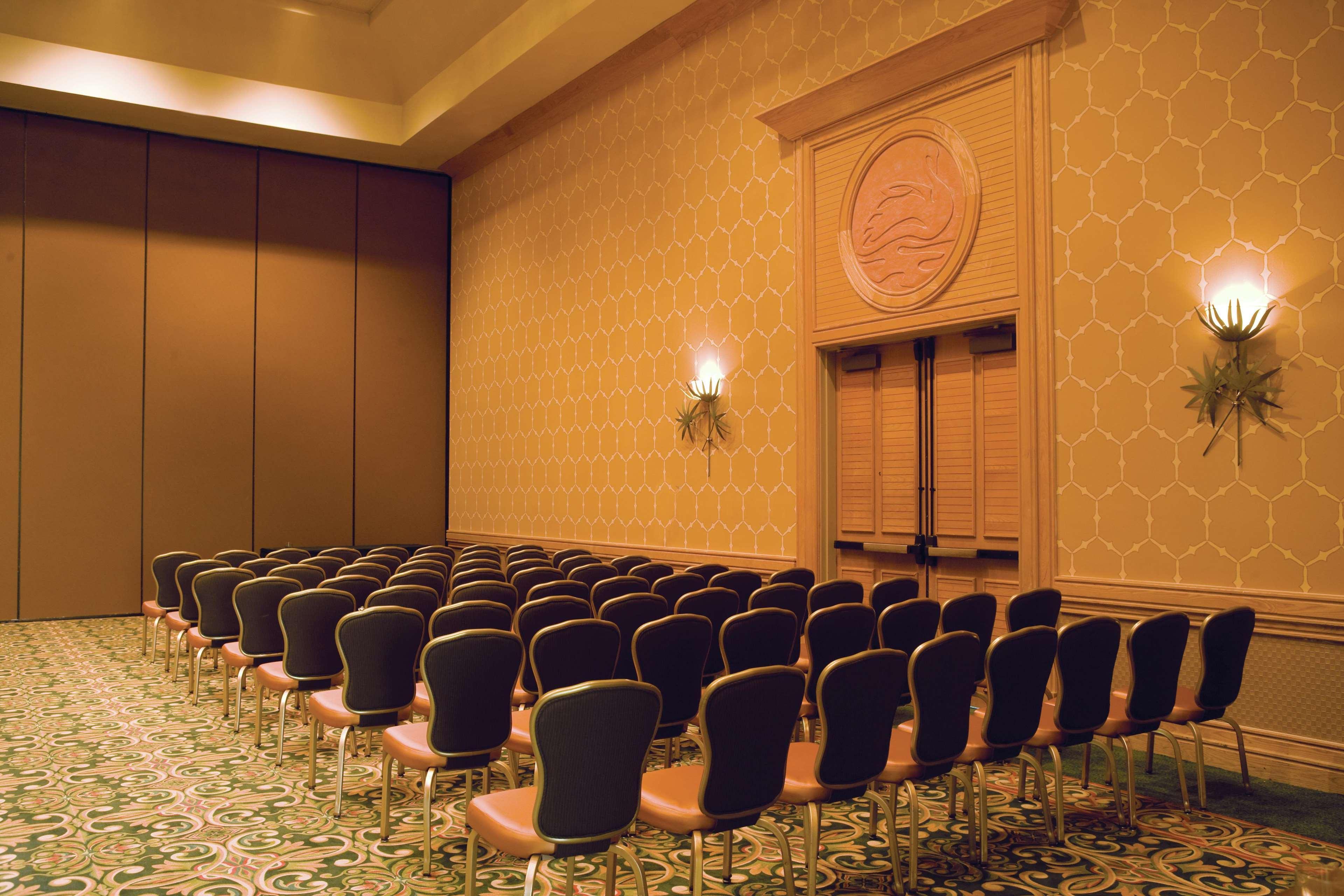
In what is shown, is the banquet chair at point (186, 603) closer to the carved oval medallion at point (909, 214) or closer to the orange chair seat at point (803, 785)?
the orange chair seat at point (803, 785)

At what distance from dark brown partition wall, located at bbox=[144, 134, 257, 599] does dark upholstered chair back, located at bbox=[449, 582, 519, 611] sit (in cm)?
784

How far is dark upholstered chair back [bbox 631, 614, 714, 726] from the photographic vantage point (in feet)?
13.2

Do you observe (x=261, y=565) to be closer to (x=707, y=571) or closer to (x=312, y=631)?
(x=312, y=631)

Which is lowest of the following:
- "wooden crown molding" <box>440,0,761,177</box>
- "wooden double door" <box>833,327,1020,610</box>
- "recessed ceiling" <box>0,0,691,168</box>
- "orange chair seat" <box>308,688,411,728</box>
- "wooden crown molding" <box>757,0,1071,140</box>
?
"orange chair seat" <box>308,688,411,728</box>

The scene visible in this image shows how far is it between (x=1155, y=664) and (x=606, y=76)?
8314 mm

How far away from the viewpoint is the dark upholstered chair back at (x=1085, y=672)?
13.0 feet

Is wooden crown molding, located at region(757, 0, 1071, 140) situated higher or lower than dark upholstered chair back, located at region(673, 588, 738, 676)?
higher

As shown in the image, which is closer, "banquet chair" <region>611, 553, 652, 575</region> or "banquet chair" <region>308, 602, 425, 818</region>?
"banquet chair" <region>308, 602, 425, 818</region>

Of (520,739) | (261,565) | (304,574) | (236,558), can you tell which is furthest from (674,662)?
(236,558)

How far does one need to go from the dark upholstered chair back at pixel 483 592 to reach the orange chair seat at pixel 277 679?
0.74m

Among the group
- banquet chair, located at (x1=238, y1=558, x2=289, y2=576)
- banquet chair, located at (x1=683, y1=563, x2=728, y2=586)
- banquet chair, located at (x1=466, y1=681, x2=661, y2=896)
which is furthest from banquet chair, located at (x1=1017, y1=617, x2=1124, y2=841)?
banquet chair, located at (x1=238, y1=558, x2=289, y2=576)

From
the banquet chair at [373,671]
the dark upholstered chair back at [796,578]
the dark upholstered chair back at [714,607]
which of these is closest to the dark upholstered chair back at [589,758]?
the banquet chair at [373,671]

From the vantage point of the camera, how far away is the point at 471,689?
11.9ft

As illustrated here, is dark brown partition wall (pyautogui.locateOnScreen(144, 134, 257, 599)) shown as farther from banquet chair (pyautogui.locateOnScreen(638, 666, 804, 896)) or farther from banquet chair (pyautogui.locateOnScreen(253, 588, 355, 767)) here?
banquet chair (pyautogui.locateOnScreen(638, 666, 804, 896))
